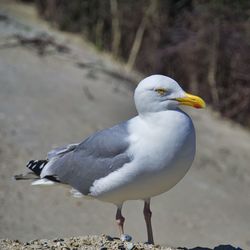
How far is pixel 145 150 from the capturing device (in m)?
5.91

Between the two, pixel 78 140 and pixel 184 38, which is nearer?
pixel 78 140

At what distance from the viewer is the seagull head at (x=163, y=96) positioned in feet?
20.0

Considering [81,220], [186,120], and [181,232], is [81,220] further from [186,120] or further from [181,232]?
[186,120]

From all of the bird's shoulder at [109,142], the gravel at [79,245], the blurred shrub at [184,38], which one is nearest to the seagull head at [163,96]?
the bird's shoulder at [109,142]

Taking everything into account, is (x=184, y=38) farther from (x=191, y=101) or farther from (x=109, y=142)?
(x=191, y=101)

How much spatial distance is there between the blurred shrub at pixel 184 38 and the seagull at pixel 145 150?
26.9 ft

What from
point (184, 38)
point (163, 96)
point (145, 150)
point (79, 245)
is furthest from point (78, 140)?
point (79, 245)

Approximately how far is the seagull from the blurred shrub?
26.9ft

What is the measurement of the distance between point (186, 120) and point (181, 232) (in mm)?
3919

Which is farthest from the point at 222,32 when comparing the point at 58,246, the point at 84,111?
the point at 58,246

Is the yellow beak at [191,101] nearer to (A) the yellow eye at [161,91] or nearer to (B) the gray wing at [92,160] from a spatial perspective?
(A) the yellow eye at [161,91]

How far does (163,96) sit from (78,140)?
527cm

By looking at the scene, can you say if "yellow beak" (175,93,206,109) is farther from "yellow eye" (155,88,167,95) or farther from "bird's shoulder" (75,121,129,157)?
"bird's shoulder" (75,121,129,157)

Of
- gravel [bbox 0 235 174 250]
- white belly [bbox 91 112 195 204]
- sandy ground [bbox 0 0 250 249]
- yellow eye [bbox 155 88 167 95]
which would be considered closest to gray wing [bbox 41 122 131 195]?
white belly [bbox 91 112 195 204]
